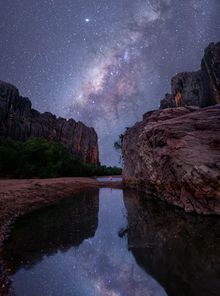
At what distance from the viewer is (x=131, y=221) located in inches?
647

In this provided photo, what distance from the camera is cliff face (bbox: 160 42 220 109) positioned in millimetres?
36719

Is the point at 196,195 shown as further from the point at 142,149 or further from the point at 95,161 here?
the point at 95,161

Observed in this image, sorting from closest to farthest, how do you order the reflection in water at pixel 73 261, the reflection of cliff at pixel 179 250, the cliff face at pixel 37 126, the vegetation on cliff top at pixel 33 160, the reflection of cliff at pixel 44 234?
the reflection in water at pixel 73 261 < the reflection of cliff at pixel 179 250 < the reflection of cliff at pixel 44 234 < the vegetation on cliff top at pixel 33 160 < the cliff face at pixel 37 126

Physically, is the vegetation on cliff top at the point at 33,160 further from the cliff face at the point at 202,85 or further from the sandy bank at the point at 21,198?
the cliff face at the point at 202,85

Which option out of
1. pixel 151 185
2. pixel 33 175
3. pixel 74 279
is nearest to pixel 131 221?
pixel 74 279

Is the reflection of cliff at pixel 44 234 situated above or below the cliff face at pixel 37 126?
below

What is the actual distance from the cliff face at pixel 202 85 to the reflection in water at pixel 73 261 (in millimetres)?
27329

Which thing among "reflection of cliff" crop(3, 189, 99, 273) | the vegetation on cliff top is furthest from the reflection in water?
the vegetation on cliff top

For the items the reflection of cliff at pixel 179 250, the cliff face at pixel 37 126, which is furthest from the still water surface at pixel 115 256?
the cliff face at pixel 37 126

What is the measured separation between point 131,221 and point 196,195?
14.6 feet

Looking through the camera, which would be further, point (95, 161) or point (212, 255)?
point (95, 161)

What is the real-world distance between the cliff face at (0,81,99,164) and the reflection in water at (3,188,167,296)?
178 ft

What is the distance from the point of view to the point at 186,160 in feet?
59.7

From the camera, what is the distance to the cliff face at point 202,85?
36.7 metres
